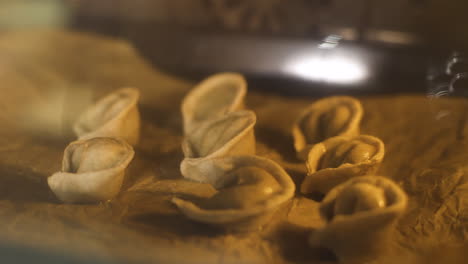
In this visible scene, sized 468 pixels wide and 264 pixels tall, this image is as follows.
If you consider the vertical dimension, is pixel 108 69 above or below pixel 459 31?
below

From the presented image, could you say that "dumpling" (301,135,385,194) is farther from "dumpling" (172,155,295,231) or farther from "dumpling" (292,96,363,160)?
"dumpling" (172,155,295,231)

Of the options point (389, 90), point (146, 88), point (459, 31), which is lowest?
point (146, 88)

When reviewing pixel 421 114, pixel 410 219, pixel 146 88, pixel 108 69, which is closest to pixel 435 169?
pixel 410 219

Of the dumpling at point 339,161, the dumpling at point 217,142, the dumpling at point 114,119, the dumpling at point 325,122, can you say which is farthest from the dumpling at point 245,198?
the dumpling at point 114,119

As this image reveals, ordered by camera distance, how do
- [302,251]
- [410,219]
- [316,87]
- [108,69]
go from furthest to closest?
[108,69], [316,87], [410,219], [302,251]

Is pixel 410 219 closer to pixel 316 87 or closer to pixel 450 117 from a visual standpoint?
pixel 450 117

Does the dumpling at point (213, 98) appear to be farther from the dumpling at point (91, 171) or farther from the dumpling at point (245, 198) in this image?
the dumpling at point (245, 198)

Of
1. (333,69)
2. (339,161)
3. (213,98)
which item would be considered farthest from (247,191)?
(333,69)

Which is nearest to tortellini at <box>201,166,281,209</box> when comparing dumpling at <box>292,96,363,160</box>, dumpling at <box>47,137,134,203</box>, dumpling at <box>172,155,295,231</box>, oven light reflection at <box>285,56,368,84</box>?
dumpling at <box>172,155,295,231</box>
